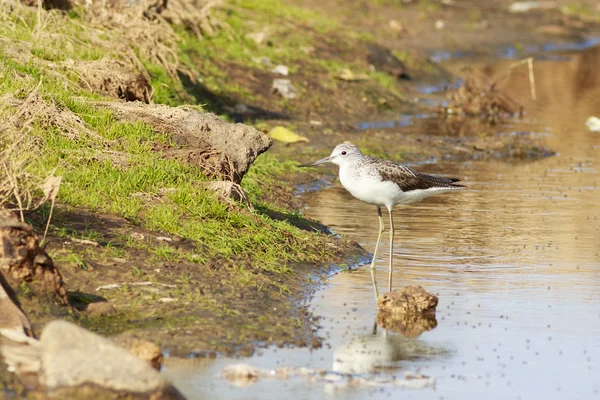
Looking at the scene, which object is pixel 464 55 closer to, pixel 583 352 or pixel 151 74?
pixel 151 74

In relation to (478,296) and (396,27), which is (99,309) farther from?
(396,27)

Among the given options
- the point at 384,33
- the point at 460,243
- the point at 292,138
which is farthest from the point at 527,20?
the point at 460,243

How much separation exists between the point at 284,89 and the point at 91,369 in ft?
40.4

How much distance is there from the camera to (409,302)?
24.8ft

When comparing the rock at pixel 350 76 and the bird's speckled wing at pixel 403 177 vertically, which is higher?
the rock at pixel 350 76

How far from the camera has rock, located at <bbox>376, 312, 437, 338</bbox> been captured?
7324 millimetres

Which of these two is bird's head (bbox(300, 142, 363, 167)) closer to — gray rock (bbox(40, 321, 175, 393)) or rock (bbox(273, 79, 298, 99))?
gray rock (bbox(40, 321, 175, 393))

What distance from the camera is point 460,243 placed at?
10180mm

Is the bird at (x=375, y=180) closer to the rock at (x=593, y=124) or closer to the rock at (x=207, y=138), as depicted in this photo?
the rock at (x=207, y=138)

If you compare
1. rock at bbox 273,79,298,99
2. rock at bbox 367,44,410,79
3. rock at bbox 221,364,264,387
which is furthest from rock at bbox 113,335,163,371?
rock at bbox 367,44,410,79

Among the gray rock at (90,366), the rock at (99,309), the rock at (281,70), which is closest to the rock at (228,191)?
the rock at (99,309)

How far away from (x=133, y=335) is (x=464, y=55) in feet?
72.7

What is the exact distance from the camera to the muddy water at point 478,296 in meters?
6.23

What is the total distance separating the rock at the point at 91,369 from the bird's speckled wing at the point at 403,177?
406 cm
